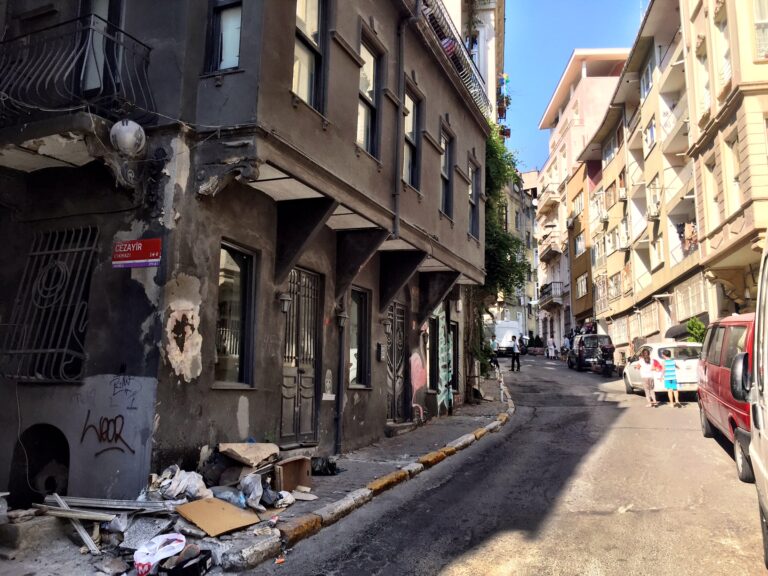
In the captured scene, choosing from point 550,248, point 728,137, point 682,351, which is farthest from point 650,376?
point 550,248

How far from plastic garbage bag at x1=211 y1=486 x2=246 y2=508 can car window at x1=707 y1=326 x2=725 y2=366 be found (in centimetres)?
759

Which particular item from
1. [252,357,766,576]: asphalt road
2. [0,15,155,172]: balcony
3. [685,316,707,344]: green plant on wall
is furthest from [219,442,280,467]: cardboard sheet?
[685,316,707,344]: green plant on wall

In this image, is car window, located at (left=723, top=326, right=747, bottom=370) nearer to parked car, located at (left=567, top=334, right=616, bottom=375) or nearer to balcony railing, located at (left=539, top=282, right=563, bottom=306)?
parked car, located at (left=567, top=334, right=616, bottom=375)

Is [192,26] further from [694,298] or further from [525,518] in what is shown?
[694,298]

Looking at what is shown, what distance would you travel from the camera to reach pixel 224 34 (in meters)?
7.55

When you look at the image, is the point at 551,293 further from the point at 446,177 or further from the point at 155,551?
Result: the point at 155,551

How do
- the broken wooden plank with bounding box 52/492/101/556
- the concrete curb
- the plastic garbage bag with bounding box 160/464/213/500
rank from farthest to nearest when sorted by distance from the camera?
1. the plastic garbage bag with bounding box 160/464/213/500
2. the broken wooden plank with bounding box 52/492/101/556
3. the concrete curb

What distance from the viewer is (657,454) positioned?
10.6m

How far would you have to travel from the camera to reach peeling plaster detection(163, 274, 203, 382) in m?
6.60

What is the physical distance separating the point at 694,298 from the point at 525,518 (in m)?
21.4

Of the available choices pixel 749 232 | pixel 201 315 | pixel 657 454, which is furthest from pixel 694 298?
pixel 201 315

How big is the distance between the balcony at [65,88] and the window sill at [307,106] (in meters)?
1.66

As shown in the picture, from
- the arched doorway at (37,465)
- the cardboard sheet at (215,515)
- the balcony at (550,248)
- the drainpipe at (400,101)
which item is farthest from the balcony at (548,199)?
the cardboard sheet at (215,515)

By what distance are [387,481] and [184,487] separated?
2985 millimetres
